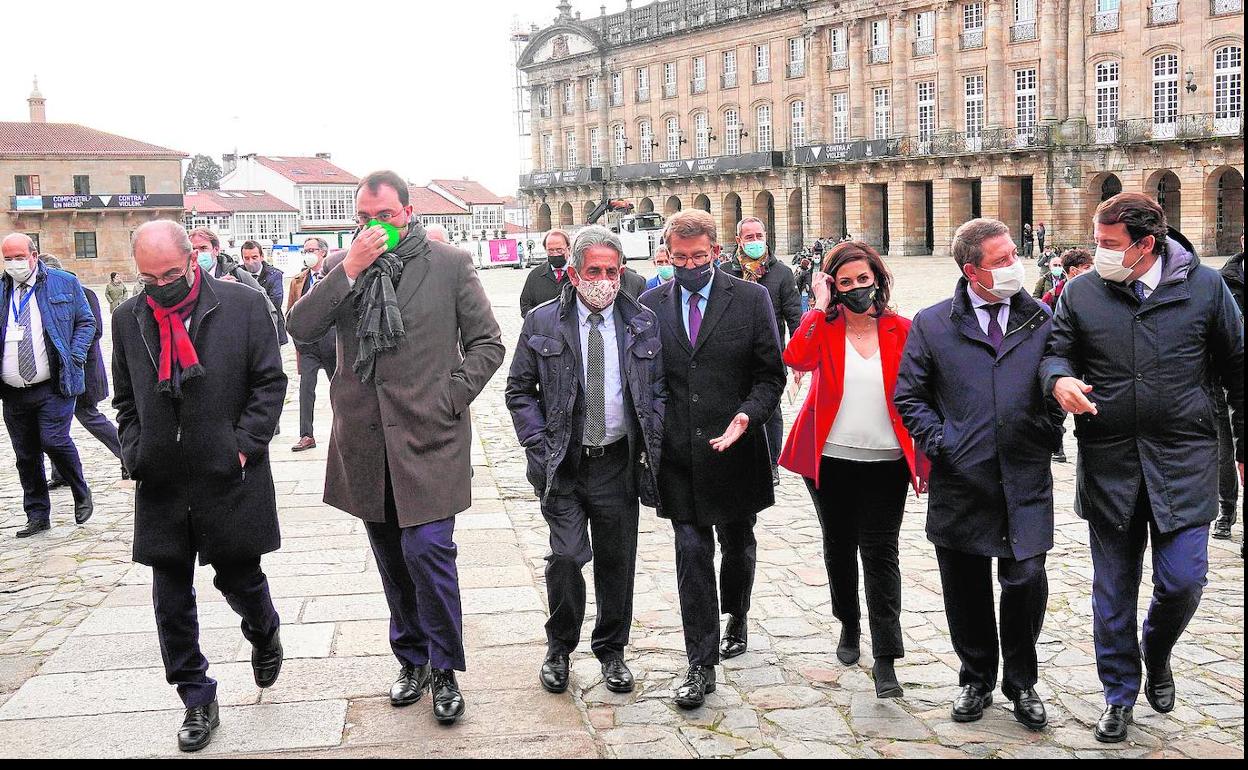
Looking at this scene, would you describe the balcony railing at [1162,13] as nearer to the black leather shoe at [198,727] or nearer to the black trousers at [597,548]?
the black trousers at [597,548]

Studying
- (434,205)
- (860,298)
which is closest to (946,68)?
(860,298)

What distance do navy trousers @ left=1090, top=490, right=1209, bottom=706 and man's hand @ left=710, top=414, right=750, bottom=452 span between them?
1393mm

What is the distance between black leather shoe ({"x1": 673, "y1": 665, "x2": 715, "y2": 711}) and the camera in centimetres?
497

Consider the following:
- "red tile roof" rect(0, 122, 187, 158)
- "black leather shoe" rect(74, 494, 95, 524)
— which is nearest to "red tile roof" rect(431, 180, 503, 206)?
"red tile roof" rect(0, 122, 187, 158)

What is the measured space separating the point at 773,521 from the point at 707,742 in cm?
406

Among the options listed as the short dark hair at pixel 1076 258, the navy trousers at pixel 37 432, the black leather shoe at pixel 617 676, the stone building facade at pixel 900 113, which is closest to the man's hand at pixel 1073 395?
the black leather shoe at pixel 617 676

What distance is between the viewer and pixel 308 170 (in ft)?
343

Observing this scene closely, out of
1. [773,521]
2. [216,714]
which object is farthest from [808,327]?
[773,521]

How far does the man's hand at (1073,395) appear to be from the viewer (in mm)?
4461

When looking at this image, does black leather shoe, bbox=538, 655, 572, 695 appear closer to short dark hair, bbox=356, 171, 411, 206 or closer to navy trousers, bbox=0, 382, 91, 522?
short dark hair, bbox=356, 171, 411, 206

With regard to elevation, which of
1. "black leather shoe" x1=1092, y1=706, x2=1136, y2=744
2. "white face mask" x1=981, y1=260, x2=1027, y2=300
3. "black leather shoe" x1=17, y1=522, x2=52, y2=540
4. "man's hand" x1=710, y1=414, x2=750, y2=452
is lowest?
"black leather shoe" x1=1092, y1=706, x2=1136, y2=744

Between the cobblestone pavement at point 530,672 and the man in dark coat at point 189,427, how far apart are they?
504mm

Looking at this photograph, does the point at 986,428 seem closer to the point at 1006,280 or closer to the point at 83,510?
the point at 1006,280

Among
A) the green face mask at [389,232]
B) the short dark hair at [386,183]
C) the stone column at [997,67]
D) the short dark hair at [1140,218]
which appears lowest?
the short dark hair at [1140,218]
